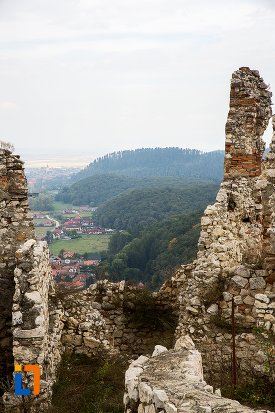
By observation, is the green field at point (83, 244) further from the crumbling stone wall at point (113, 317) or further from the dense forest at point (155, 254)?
the crumbling stone wall at point (113, 317)

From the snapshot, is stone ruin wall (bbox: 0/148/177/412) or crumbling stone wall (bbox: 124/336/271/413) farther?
stone ruin wall (bbox: 0/148/177/412)

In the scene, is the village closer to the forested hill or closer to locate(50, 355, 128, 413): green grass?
locate(50, 355, 128, 413): green grass

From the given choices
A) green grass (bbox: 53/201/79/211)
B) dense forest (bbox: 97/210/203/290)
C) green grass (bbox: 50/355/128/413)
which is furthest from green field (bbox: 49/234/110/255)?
green grass (bbox: 50/355/128/413)

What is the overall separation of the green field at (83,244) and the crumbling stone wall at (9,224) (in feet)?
141

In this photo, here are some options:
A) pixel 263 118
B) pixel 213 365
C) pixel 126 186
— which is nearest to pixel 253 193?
pixel 263 118

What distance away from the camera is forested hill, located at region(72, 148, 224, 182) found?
136m

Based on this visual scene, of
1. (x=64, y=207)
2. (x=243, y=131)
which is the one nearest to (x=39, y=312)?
(x=243, y=131)

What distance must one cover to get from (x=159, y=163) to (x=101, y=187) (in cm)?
4686

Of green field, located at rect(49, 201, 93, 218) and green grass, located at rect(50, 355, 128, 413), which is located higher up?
green grass, located at rect(50, 355, 128, 413)

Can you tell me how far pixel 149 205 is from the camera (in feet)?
216

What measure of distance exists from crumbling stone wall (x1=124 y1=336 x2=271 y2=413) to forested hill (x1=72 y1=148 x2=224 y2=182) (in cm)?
12424

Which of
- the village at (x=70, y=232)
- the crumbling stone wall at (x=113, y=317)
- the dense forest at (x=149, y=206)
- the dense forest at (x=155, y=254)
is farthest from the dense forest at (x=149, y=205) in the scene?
the crumbling stone wall at (x=113, y=317)

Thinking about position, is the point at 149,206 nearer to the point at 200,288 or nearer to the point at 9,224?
the point at 9,224

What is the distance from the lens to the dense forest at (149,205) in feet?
199
